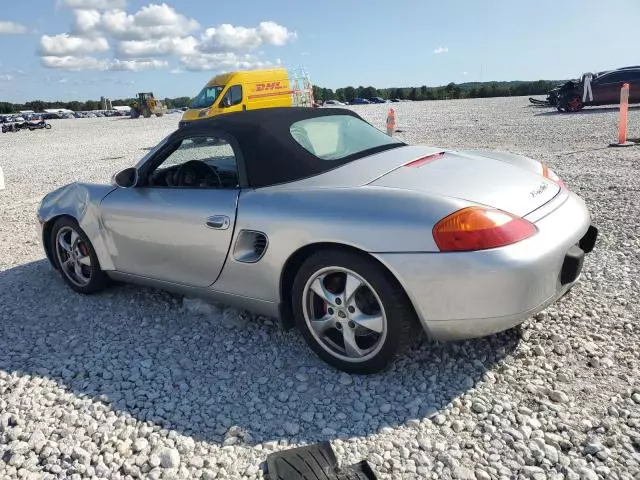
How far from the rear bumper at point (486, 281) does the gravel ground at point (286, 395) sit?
0.40 m

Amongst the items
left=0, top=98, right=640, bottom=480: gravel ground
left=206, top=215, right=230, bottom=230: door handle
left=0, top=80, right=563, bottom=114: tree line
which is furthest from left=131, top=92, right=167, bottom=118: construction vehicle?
left=206, top=215, right=230, bottom=230: door handle

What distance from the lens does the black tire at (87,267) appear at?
4.10 metres

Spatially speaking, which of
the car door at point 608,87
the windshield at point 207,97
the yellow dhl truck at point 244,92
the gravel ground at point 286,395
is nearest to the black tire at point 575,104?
the car door at point 608,87

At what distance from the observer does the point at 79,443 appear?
2516 millimetres

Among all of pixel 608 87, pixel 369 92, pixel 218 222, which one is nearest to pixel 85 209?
pixel 218 222

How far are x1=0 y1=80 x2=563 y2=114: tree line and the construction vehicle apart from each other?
4157mm

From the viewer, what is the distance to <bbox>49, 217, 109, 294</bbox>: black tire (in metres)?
4.10

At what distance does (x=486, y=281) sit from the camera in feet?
7.99

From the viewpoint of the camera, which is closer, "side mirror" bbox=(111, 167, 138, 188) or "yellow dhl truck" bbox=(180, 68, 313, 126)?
"side mirror" bbox=(111, 167, 138, 188)

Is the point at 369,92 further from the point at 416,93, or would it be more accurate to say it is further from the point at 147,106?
the point at 147,106

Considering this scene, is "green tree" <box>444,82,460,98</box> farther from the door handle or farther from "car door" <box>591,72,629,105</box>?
the door handle

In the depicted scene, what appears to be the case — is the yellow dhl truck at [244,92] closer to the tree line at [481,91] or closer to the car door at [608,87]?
the car door at [608,87]

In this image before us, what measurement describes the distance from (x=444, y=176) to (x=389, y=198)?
0.43 m

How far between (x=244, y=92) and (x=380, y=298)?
19181 mm
